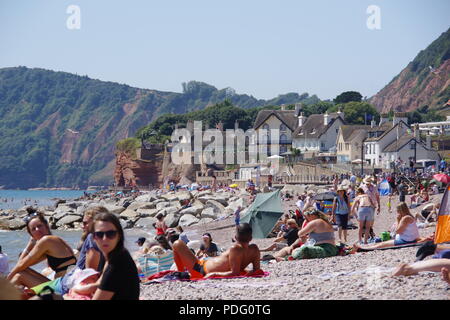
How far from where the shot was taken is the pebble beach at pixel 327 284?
8391 mm

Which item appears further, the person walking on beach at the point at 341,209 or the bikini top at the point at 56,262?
the person walking on beach at the point at 341,209

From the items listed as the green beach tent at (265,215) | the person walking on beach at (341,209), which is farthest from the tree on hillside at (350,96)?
the person walking on beach at (341,209)

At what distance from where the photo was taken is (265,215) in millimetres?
19375

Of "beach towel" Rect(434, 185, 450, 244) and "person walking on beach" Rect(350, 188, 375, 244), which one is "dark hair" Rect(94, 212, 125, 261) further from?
"person walking on beach" Rect(350, 188, 375, 244)

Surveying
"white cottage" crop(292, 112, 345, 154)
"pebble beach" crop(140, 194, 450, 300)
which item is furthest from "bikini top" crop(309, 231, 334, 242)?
"white cottage" crop(292, 112, 345, 154)

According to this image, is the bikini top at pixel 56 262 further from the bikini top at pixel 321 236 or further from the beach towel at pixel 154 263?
the bikini top at pixel 321 236

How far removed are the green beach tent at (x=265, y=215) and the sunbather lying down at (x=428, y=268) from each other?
1018 centimetres

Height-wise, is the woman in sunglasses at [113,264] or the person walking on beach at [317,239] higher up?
the woman in sunglasses at [113,264]

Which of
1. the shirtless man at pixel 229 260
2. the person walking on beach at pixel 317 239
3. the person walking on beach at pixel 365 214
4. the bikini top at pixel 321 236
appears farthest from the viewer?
the person walking on beach at pixel 365 214

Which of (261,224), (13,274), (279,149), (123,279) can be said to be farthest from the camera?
(279,149)

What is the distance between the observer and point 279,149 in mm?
90000

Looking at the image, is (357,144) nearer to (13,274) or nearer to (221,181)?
(221,181)

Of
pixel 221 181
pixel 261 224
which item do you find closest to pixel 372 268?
pixel 261 224
